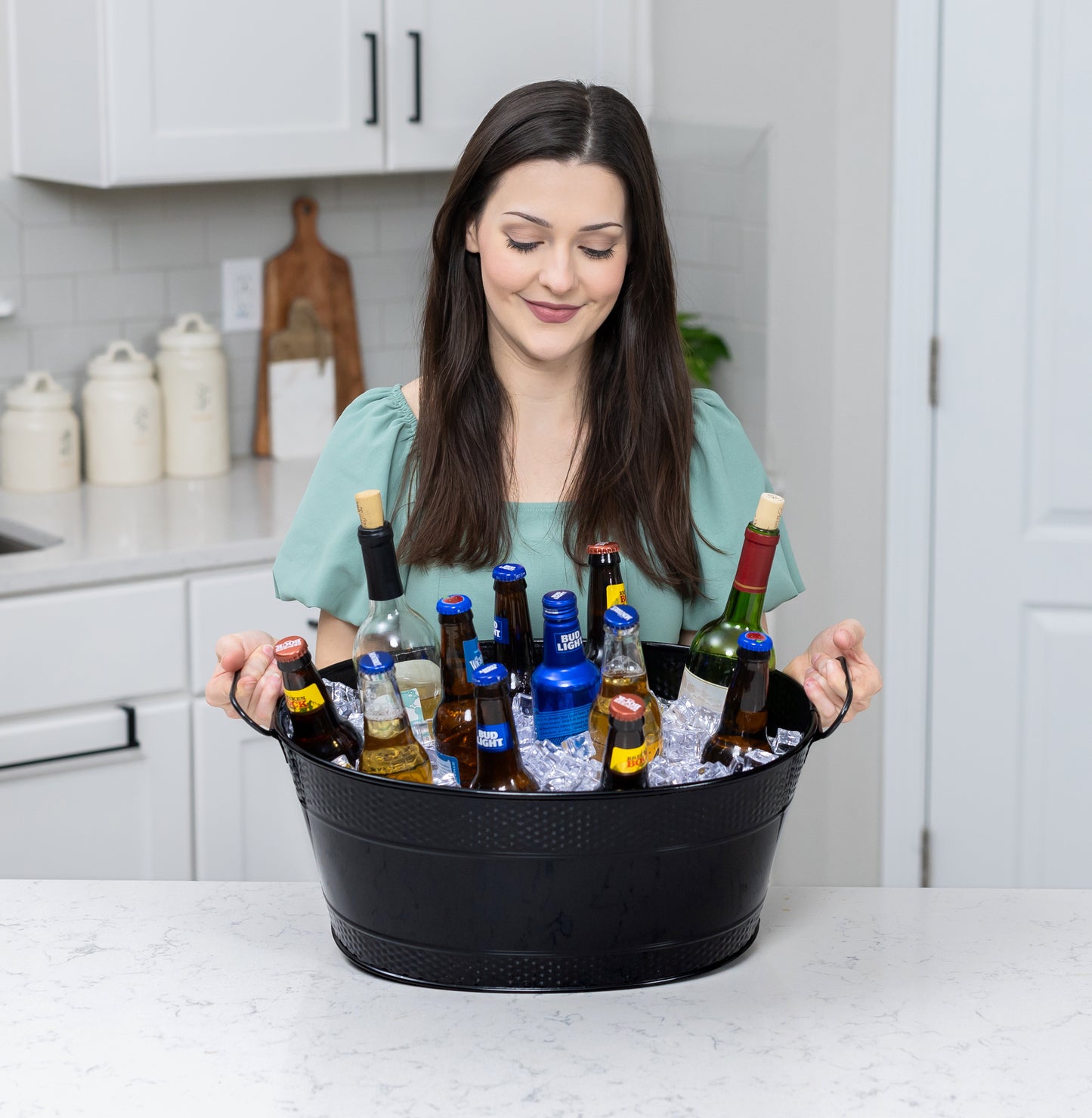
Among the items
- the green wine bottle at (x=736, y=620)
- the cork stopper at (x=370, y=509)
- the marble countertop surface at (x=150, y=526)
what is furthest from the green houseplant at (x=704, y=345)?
the cork stopper at (x=370, y=509)

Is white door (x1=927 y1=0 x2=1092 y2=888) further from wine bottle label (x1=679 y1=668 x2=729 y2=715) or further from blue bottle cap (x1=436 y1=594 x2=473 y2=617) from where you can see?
blue bottle cap (x1=436 y1=594 x2=473 y2=617)

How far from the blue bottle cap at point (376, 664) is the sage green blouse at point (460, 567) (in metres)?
0.47

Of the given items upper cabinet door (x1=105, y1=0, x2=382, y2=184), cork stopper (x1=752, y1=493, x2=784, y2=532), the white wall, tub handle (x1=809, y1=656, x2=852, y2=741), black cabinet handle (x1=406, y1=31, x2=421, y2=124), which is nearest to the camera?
tub handle (x1=809, y1=656, x2=852, y2=741)

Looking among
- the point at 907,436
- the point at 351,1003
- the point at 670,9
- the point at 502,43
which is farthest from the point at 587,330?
the point at 670,9

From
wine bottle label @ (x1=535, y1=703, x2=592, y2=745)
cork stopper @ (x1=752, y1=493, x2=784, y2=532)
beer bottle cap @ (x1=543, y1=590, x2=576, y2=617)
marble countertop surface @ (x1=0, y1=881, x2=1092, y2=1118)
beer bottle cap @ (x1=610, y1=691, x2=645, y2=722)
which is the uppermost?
cork stopper @ (x1=752, y1=493, x2=784, y2=532)

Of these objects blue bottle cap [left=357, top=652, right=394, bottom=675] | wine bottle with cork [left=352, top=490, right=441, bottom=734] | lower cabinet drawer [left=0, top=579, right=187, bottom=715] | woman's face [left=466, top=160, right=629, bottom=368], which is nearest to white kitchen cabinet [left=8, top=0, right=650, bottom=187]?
lower cabinet drawer [left=0, top=579, right=187, bottom=715]

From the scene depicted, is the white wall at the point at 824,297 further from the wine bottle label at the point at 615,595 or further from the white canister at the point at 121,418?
the wine bottle label at the point at 615,595

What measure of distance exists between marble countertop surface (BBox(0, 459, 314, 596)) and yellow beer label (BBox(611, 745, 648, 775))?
4.85ft

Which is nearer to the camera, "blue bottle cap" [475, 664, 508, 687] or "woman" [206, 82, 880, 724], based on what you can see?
"blue bottle cap" [475, 664, 508, 687]

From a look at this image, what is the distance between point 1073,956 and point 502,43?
6.93 feet

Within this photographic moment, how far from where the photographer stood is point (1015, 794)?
2621 millimetres

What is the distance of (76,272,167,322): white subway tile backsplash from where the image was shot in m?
2.80

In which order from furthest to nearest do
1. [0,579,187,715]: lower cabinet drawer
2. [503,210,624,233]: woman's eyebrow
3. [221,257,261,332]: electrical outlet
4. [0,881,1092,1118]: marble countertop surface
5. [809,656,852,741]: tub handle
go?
[221,257,261,332]: electrical outlet < [0,579,187,715]: lower cabinet drawer < [503,210,624,233]: woman's eyebrow < [809,656,852,741]: tub handle < [0,881,1092,1118]: marble countertop surface

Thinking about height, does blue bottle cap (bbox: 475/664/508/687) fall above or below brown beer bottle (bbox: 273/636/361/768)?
above
